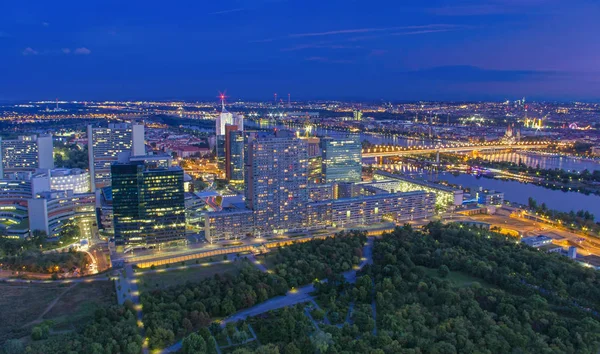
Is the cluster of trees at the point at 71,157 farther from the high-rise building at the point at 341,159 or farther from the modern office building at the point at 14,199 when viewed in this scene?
the high-rise building at the point at 341,159

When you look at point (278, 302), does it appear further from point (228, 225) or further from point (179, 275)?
point (228, 225)

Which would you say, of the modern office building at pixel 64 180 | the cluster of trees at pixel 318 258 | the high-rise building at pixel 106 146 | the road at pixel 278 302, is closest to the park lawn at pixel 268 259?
the cluster of trees at pixel 318 258

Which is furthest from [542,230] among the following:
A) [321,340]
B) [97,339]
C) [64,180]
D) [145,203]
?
[64,180]

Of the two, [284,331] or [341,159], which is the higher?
[341,159]

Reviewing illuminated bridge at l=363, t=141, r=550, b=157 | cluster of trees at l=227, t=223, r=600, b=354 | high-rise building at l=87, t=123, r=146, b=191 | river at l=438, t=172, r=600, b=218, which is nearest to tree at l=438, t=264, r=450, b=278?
cluster of trees at l=227, t=223, r=600, b=354

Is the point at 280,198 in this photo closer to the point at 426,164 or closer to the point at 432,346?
the point at 432,346

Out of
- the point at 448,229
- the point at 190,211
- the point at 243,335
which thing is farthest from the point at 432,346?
the point at 190,211

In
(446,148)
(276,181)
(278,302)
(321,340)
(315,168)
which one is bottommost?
(278,302)

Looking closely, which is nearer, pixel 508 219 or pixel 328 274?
pixel 328 274
